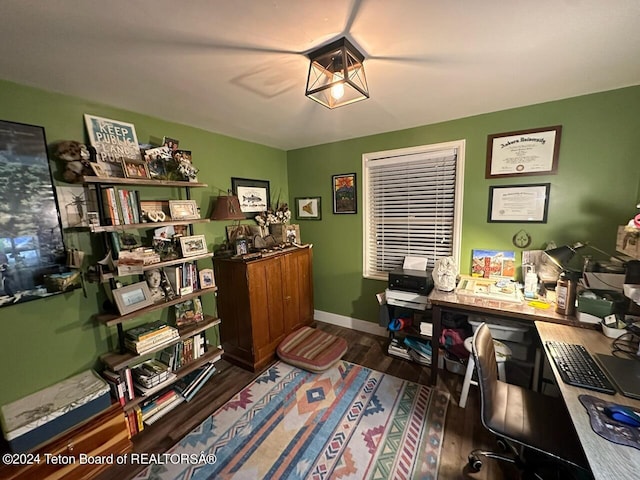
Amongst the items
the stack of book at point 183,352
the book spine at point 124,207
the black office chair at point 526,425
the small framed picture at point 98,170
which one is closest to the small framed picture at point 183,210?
the book spine at point 124,207

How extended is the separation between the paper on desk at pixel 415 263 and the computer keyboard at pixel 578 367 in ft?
4.00

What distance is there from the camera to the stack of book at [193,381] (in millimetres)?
2082

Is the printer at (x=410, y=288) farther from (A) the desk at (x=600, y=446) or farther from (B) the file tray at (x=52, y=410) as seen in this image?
(B) the file tray at (x=52, y=410)

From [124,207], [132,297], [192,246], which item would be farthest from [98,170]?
[132,297]

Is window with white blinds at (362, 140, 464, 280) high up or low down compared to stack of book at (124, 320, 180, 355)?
up

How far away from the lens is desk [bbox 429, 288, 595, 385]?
1648 mm

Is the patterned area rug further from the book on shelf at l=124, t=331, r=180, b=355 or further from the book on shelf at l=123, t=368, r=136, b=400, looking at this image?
the book on shelf at l=124, t=331, r=180, b=355

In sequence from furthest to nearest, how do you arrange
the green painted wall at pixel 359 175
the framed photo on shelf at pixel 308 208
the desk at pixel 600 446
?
the framed photo on shelf at pixel 308 208 < the green painted wall at pixel 359 175 < the desk at pixel 600 446

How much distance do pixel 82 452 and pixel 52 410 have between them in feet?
1.04

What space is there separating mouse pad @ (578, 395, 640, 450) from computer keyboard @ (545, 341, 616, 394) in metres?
0.10

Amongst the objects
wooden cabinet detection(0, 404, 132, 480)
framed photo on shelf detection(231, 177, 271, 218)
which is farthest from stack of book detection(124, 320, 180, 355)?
framed photo on shelf detection(231, 177, 271, 218)

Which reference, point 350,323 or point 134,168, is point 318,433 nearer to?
point 350,323

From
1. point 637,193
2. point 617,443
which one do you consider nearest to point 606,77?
point 637,193

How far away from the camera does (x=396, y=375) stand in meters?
2.30
